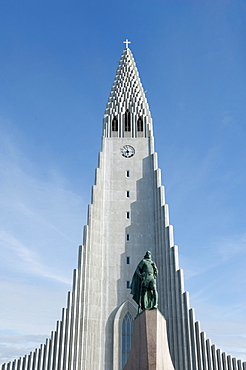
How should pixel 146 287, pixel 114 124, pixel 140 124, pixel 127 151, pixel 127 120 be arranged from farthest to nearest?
pixel 127 120 < pixel 140 124 < pixel 114 124 < pixel 127 151 < pixel 146 287

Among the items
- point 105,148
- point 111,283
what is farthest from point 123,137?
point 111,283

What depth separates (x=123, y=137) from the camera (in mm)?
41594

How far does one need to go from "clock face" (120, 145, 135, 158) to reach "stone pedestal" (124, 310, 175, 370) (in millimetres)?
23336

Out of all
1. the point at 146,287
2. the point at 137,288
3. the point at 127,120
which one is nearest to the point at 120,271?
the point at 137,288

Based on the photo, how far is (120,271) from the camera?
113 ft

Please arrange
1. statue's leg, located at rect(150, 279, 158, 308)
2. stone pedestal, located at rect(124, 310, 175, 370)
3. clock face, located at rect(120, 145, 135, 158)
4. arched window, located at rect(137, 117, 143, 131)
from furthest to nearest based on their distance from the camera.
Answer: arched window, located at rect(137, 117, 143, 131) < clock face, located at rect(120, 145, 135, 158) < statue's leg, located at rect(150, 279, 158, 308) < stone pedestal, located at rect(124, 310, 175, 370)

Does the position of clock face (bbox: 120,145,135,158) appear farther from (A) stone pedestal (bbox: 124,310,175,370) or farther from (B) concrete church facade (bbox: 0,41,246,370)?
(A) stone pedestal (bbox: 124,310,175,370)

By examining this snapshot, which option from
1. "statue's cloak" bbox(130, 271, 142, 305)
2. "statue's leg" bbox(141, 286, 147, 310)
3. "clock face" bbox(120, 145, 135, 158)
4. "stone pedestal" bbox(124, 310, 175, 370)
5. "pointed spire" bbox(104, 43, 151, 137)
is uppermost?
"pointed spire" bbox(104, 43, 151, 137)

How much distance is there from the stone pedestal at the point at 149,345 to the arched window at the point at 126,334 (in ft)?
45.2

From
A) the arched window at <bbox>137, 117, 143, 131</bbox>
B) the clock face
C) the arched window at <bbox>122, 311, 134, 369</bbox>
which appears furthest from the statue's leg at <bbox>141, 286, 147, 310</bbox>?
the arched window at <bbox>137, 117, 143, 131</bbox>

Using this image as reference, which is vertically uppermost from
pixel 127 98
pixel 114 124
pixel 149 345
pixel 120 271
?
pixel 127 98

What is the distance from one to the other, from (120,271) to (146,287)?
602 inches

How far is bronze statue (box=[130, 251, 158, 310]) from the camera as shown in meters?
19.2

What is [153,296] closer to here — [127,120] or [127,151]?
[127,151]
